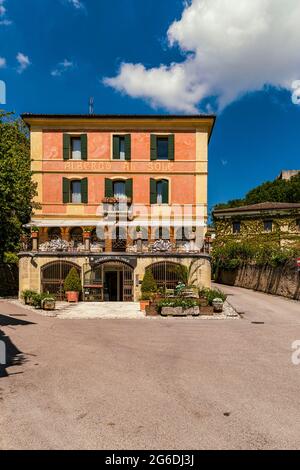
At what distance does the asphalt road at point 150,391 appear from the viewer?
5184 millimetres

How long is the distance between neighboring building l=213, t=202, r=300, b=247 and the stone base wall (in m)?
13.9

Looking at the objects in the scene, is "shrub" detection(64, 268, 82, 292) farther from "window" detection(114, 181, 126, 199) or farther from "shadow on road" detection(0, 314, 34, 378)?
"shadow on road" detection(0, 314, 34, 378)

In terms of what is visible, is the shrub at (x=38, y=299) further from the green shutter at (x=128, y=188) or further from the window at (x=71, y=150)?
the window at (x=71, y=150)

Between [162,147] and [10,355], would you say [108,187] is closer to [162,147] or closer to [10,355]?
[162,147]

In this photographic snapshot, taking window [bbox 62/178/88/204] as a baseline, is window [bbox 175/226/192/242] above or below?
below

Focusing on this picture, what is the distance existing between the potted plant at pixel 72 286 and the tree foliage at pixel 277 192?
127 ft

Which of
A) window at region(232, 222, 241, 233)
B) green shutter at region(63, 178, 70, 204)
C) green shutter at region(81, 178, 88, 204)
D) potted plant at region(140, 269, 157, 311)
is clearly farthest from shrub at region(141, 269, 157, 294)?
window at region(232, 222, 241, 233)

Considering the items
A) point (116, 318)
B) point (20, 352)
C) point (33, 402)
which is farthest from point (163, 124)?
point (33, 402)

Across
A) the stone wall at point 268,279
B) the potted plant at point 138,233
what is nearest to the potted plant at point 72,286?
the potted plant at point 138,233

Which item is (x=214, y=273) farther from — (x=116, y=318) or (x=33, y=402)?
(x=33, y=402)

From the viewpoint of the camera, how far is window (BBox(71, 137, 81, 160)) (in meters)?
28.1

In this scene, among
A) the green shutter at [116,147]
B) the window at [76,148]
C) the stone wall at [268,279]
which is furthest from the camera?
the window at [76,148]

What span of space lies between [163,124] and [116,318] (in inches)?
636
